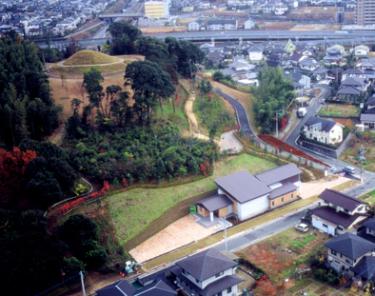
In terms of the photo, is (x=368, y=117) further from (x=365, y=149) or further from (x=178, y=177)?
(x=178, y=177)

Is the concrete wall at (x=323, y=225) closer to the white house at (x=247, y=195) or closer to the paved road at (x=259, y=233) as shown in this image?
the paved road at (x=259, y=233)

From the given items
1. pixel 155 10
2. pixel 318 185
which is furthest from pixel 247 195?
pixel 155 10

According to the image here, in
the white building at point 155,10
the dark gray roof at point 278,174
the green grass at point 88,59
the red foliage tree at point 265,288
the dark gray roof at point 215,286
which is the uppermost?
the white building at point 155,10

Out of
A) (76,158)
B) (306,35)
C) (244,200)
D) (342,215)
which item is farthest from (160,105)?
(306,35)

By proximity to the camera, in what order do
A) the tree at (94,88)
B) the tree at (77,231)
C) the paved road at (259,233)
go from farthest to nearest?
the tree at (94,88)
the paved road at (259,233)
the tree at (77,231)

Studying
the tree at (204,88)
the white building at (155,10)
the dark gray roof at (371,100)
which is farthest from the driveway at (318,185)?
the white building at (155,10)

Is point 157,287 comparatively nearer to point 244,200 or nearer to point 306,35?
point 244,200
